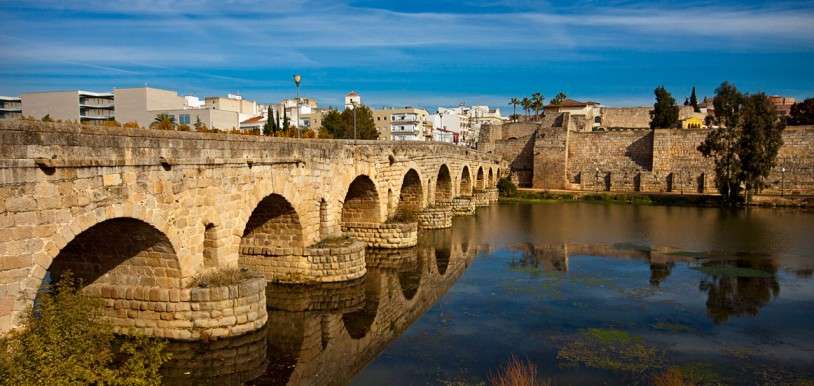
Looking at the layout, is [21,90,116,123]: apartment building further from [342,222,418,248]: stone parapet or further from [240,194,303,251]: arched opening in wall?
[240,194,303,251]: arched opening in wall

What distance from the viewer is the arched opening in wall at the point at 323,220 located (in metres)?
17.5

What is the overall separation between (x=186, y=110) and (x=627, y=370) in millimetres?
51532

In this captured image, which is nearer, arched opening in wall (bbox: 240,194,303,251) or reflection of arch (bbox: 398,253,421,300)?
arched opening in wall (bbox: 240,194,303,251)

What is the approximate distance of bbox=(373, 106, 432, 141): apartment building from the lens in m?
84.8

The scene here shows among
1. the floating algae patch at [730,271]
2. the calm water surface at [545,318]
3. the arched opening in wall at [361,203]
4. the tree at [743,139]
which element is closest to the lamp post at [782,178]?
the tree at [743,139]

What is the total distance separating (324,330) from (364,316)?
1.41 m

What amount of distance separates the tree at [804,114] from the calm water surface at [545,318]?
4879 cm

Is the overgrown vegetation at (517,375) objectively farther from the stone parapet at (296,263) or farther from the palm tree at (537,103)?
the palm tree at (537,103)

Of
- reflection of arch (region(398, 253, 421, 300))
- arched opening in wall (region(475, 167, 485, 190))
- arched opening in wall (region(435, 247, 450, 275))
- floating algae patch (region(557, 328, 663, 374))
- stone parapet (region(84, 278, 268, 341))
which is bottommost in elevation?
floating algae patch (region(557, 328, 663, 374))

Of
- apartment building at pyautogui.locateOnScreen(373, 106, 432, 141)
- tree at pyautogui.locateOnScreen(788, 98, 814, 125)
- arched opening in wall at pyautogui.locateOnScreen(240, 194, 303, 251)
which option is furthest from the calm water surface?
apartment building at pyautogui.locateOnScreen(373, 106, 432, 141)

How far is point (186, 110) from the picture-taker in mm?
55375

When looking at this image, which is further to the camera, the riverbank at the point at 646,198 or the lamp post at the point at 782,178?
the lamp post at the point at 782,178

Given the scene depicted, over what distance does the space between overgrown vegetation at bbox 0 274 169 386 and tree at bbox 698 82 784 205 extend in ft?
127

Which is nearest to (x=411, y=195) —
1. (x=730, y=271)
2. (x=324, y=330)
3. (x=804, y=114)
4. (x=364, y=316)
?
(x=730, y=271)
